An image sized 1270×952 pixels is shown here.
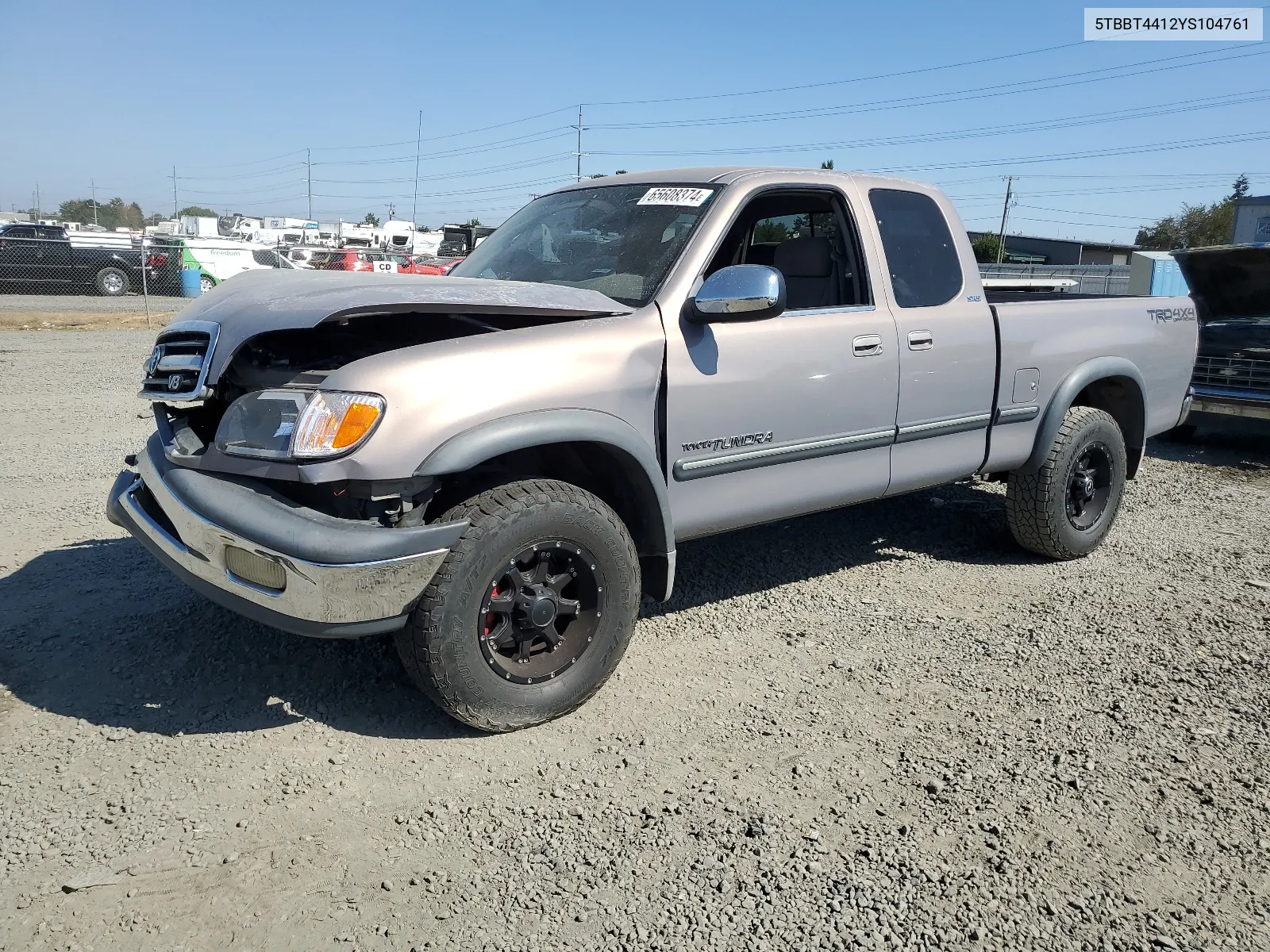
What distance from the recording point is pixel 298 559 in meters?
2.82

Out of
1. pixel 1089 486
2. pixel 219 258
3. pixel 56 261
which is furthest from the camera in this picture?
pixel 219 258

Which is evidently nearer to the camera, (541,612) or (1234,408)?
(541,612)

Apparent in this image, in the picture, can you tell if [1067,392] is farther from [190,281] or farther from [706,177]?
[190,281]

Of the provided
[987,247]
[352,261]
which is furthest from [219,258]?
[987,247]

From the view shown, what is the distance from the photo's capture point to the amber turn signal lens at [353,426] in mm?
2859

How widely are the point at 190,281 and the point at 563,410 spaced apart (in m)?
23.9

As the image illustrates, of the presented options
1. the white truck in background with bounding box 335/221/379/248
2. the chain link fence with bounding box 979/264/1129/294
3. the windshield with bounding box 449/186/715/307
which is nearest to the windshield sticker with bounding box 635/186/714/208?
the windshield with bounding box 449/186/715/307

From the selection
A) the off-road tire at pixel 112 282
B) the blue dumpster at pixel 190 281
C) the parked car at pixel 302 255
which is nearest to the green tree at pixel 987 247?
the parked car at pixel 302 255

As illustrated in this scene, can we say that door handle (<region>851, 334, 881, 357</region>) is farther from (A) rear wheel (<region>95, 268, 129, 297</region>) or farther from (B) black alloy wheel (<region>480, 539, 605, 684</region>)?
(A) rear wheel (<region>95, 268, 129, 297</region>)

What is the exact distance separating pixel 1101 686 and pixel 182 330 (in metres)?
3.63

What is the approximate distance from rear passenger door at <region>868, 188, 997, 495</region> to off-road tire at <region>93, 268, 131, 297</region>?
2426 centimetres

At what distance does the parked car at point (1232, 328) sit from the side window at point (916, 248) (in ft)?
16.4

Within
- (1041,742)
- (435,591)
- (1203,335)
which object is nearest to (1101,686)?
(1041,742)

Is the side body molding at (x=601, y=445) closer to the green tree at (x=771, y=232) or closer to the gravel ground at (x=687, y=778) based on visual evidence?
→ the gravel ground at (x=687, y=778)
